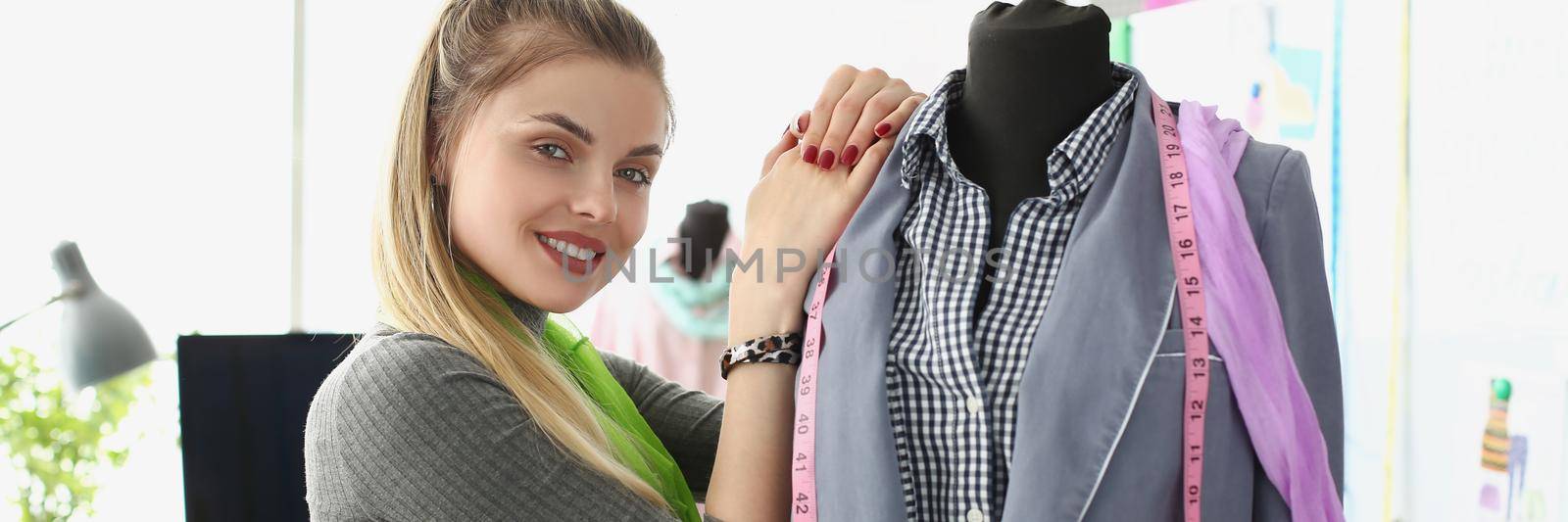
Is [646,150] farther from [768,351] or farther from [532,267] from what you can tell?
[768,351]

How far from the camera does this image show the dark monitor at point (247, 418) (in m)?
1.91

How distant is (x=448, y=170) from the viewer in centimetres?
145

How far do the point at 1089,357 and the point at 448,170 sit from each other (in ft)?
2.89

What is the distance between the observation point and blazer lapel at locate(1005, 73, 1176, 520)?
111 cm

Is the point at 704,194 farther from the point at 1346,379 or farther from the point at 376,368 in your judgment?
the point at 376,368

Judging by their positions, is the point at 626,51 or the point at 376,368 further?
the point at 626,51

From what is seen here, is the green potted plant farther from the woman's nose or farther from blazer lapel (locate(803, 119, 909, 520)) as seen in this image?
blazer lapel (locate(803, 119, 909, 520))

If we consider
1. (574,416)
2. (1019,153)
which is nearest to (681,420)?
(574,416)

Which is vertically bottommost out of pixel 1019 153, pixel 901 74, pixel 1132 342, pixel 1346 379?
pixel 1346 379

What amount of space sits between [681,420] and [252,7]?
9.37 feet

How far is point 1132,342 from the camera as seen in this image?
44.5 inches

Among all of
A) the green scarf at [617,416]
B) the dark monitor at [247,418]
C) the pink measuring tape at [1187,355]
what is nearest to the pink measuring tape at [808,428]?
the pink measuring tape at [1187,355]

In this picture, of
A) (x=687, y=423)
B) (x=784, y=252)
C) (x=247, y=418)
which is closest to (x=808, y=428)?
(x=784, y=252)

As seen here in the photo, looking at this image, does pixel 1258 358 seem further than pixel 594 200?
No
